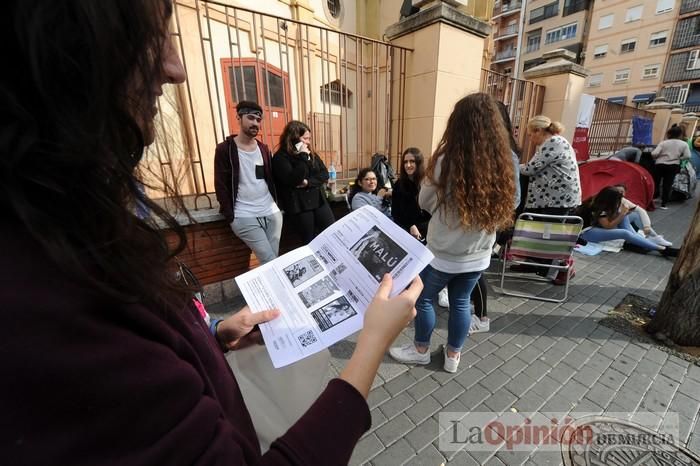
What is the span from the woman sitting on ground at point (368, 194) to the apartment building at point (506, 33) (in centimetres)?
3950

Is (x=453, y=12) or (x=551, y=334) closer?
(x=551, y=334)

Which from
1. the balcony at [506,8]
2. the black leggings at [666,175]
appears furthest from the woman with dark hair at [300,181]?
the balcony at [506,8]

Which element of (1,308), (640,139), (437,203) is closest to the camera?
(1,308)

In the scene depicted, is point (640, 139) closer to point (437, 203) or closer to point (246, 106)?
point (437, 203)

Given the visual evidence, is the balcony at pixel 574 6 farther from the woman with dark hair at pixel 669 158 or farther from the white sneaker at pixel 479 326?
the white sneaker at pixel 479 326

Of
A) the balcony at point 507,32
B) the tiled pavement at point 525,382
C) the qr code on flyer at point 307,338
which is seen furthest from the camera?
the balcony at point 507,32

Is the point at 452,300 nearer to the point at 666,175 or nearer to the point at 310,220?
the point at 310,220

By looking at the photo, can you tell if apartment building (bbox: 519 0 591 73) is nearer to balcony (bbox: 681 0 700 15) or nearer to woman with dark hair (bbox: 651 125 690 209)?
balcony (bbox: 681 0 700 15)

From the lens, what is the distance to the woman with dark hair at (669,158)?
7.32m

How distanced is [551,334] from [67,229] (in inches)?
141

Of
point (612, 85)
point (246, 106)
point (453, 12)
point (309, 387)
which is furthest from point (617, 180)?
point (612, 85)

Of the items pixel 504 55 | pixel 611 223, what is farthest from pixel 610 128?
pixel 504 55

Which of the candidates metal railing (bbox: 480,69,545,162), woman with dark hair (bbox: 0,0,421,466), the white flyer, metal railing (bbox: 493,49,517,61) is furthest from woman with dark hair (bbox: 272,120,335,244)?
metal railing (bbox: 493,49,517,61)

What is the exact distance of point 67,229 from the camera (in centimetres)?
41
